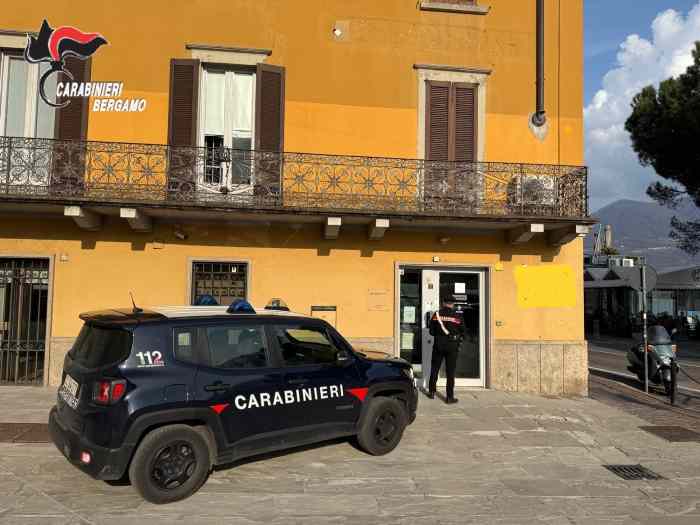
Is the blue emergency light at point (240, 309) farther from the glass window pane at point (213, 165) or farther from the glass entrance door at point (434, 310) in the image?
the glass entrance door at point (434, 310)

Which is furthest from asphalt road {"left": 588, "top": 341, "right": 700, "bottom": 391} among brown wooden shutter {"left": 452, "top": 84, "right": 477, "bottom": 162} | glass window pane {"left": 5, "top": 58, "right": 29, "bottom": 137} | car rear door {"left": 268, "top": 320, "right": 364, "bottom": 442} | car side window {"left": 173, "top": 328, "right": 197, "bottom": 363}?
glass window pane {"left": 5, "top": 58, "right": 29, "bottom": 137}

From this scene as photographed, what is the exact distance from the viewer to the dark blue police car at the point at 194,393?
4.68 metres

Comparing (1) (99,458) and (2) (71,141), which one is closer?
(1) (99,458)

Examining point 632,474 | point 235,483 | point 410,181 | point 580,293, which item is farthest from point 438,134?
point 235,483

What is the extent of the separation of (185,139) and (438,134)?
4977 mm

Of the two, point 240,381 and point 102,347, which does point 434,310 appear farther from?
point 102,347

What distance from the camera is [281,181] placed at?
991 centimetres

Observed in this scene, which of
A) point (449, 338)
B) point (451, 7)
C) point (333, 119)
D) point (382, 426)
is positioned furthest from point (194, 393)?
point (451, 7)

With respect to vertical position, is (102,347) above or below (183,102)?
below

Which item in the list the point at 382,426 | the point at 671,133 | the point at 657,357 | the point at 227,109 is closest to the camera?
the point at 382,426

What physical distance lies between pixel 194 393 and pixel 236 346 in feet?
2.14

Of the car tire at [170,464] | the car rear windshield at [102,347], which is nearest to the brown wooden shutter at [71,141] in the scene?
the car rear windshield at [102,347]

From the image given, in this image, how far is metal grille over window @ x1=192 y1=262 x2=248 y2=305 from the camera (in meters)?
10.1

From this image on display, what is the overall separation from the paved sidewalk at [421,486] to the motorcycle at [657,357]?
407 cm
